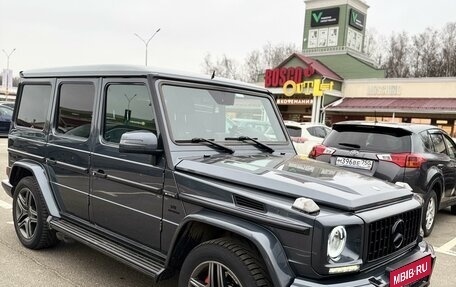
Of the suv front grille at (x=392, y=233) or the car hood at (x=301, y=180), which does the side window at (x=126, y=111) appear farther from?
the suv front grille at (x=392, y=233)

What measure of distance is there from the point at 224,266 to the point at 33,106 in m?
3.41

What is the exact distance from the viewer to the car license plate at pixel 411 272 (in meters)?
2.84

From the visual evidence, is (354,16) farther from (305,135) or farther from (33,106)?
(33,106)

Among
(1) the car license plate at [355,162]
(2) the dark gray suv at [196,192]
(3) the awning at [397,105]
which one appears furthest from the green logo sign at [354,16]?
(2) the dark gray suv at [196,192]

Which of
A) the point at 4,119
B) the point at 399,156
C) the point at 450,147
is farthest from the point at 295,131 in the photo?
the point at 4,119

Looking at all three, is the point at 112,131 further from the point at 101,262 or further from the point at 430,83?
the point at 430,83

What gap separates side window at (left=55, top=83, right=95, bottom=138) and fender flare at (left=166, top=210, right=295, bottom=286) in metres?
1.92

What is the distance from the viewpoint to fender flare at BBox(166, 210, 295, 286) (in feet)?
8.41

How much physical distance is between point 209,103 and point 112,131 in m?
0.90

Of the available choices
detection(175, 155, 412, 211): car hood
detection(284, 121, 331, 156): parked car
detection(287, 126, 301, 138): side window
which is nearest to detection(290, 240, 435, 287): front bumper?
detection(175, 155, 412, 211): car hood

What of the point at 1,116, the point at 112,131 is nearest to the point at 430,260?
the point at 112,131

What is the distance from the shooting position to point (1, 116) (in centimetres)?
1827

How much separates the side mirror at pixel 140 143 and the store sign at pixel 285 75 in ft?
105

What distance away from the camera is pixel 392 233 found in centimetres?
292
